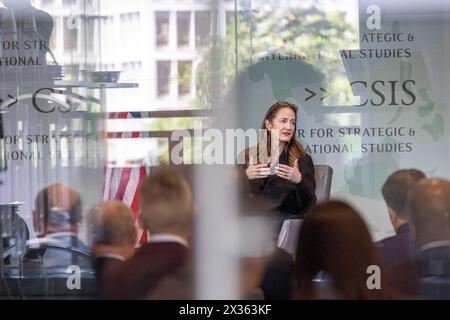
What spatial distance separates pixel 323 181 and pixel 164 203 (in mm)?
600

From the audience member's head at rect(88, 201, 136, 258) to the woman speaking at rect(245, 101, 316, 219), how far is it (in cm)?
49

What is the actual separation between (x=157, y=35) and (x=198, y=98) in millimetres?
282

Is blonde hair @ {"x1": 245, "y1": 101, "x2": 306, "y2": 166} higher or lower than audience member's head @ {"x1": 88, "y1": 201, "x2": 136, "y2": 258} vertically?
higher

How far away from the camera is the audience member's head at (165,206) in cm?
332

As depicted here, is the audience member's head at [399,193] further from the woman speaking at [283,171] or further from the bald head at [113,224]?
the bald head at [113,224]

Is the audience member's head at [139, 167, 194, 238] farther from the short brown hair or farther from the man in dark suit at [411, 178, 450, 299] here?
the man in dark suit at [411, 178, 450, 299]

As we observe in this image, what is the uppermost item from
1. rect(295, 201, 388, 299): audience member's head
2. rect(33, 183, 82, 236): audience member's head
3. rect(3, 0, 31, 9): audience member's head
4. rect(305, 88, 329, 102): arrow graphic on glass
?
rect(3, 0, 31, 9): audience member's head

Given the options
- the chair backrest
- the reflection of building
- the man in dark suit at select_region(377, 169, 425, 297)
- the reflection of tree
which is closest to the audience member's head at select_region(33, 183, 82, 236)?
the reflection of building

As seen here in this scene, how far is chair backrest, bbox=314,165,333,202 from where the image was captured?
3305mm

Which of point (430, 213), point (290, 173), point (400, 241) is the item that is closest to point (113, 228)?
point (290, 173)

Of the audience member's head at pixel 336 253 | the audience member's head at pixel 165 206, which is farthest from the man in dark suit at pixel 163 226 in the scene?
the audience member's head at pixel 336 253

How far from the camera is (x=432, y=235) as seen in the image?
334 cm
